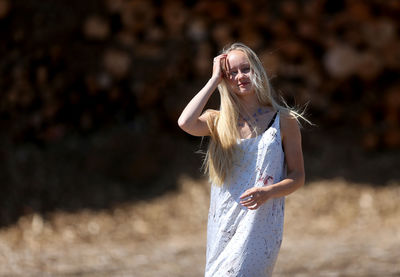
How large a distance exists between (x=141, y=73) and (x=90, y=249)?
2.37 meters

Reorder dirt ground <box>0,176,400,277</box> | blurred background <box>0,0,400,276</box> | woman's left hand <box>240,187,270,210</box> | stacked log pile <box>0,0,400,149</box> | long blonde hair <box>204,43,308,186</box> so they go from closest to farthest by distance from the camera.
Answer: woman's left hand <box>240,187,270,210</box>, long blonde hair <box>204,43,308,186</box>, dirt ground <box>0,176,400,277</box>, blurred background <box>0,0,400,276</box>, stacked log pile <box>0,0,400,149</box>

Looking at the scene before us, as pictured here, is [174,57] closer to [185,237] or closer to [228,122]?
[185,237]

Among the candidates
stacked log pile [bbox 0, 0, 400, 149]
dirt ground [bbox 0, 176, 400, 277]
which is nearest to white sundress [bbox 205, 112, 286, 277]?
dirt ground [bbox 0, 176, 400, 277]

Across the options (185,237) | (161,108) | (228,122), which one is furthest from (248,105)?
(161,108)

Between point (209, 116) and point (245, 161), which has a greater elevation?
point (209, 116)

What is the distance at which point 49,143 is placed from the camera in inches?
262

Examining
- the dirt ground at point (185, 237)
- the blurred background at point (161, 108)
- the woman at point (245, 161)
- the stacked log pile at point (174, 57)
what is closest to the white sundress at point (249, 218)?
the woman at point (245, 161)

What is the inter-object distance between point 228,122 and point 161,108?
15.5ft

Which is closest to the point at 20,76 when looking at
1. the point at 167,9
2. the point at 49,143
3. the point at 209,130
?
the point at 49,143

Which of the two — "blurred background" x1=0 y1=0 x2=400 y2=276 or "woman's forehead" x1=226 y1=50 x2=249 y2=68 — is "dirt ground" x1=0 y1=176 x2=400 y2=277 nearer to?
"blurred background" x1=0 y1=0 x2=400 y2=276

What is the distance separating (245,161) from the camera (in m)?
2.26

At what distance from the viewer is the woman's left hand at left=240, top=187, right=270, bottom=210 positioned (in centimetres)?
211

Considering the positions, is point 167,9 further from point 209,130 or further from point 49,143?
point 209,130

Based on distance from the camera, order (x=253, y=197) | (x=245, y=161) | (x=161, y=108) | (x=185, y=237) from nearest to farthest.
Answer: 1. (x=253, y=197)
2. (x=245, y=161)
3. (x=185, y=237)
4. (x=161, y=108)
